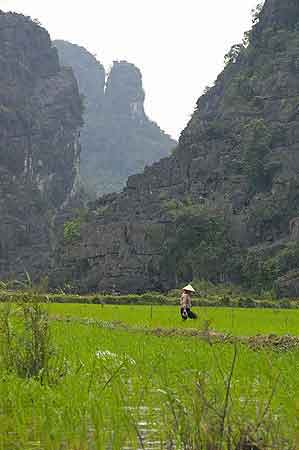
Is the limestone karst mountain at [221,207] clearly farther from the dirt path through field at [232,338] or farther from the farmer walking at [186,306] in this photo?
the dirt path through field at [232,338]

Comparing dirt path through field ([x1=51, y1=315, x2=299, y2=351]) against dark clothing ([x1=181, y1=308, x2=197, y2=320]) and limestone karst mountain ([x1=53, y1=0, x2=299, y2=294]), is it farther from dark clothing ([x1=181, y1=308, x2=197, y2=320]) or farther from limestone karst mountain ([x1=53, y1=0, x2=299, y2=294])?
limestone karst mountain ([x1=53, y1=0, x2=299, y2=294])

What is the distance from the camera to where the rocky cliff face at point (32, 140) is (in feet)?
253

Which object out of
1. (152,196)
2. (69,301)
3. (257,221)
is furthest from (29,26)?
(69,301)

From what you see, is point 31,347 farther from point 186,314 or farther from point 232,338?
point 186,314

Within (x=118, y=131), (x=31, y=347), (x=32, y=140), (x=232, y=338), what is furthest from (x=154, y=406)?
(x=118, y=131)

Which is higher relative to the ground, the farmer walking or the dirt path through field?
the farmer walking

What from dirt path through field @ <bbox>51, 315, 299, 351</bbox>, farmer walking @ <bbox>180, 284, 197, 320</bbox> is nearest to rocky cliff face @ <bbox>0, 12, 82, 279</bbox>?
farmer walking @ <bbox>180, 284, 197, 320</bbox>

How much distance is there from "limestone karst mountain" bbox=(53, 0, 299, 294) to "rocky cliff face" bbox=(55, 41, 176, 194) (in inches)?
2956

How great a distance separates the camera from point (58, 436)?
4.11 meters

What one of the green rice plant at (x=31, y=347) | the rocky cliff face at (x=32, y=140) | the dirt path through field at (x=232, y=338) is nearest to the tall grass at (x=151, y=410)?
the green rice plant at (x=31, y=347)

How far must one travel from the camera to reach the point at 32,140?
87625mm

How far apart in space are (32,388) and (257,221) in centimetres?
4781

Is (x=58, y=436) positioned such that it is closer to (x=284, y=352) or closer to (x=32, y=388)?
(x=32, y=388)

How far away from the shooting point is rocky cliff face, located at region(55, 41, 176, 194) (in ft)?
476
